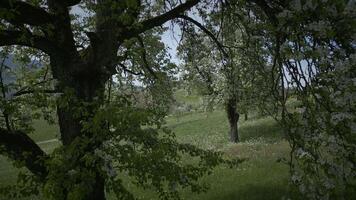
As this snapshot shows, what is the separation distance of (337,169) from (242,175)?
48.7 feet

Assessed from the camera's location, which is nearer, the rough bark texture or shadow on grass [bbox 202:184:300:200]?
the rough bark texture

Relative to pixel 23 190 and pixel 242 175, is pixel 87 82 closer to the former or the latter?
pixel 23 190

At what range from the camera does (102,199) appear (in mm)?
11312

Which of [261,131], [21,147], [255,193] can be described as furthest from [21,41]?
[261,131]

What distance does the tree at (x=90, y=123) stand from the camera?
7.40 m

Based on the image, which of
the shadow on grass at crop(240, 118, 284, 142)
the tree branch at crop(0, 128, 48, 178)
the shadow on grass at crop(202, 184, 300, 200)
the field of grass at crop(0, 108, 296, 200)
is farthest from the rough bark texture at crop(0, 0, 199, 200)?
the shadow on grass at crop(240, 118, 284, 142)

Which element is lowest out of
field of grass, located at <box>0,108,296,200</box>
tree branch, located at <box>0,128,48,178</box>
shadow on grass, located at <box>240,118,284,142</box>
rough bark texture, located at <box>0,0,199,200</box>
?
field of grass, located at <box>0,108,296,200</box>

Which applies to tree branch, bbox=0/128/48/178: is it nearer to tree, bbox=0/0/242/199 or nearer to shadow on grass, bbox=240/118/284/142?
tree, bbox=0/0/242/199

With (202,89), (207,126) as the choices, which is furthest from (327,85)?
(207,126)

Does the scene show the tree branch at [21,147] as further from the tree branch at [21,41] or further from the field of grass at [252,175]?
the tree branch at [21,41]

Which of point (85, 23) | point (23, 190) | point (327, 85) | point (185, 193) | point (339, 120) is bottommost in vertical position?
point (185, 193)

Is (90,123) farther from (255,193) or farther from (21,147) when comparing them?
(255,193)

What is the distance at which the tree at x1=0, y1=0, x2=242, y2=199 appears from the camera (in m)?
7.40

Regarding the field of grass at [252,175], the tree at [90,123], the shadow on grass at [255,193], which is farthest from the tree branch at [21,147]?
the shadow on grass at [255,193]
